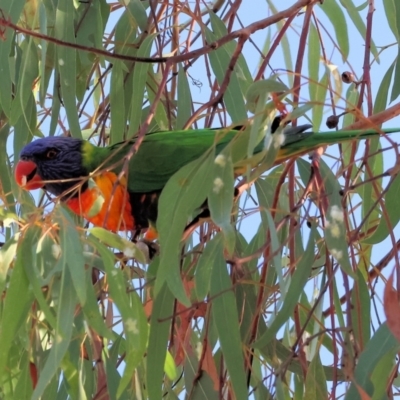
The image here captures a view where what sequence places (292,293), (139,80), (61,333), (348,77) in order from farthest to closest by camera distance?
(348,77) → (139,80) → (292,293) → (61,333)

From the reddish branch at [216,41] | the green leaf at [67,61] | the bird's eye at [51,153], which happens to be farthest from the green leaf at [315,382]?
the bird's eye at [51,153]

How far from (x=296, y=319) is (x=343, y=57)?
483 millimetres

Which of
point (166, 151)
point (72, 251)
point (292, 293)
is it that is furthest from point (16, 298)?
point (166, 151)

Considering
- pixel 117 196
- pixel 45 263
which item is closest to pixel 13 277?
pixel 45 263

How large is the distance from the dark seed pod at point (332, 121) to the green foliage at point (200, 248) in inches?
2.3

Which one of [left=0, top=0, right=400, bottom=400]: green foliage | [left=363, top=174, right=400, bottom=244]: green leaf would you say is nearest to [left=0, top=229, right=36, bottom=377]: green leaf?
[left=0, top=0, right=400, bottom=400]: green foliage

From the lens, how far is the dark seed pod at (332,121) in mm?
1332

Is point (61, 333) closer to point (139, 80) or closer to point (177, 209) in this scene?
point (177, 209)

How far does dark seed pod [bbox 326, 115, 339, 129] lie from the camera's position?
1332mm

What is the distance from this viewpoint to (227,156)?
39.6 inches

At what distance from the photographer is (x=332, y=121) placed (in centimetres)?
134

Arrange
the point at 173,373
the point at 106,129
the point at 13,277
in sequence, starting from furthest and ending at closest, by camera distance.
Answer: the point at 106,129
the point at 173,373
the point at 13,277

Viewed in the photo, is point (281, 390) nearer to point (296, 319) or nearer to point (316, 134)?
point (296, 319)

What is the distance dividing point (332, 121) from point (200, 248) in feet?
1.04
